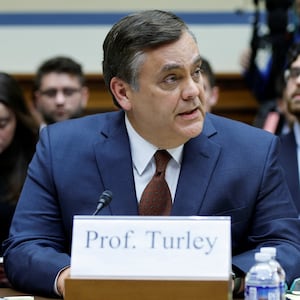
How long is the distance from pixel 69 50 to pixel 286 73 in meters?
2.35

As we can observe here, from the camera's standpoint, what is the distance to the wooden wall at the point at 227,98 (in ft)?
19.1

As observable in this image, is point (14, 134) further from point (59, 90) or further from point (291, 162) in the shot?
point (291, 162)

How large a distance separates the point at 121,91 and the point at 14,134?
132 cm

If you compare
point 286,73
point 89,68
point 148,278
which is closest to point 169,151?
point 148,278

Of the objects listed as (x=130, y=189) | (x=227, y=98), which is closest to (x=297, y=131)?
(x=130, y=189)

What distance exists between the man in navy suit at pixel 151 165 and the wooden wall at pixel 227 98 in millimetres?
3231

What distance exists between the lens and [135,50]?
7.85 feet

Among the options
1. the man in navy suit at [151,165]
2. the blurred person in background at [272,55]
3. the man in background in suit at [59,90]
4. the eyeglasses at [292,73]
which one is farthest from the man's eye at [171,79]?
the man in background in suit at [59,90]

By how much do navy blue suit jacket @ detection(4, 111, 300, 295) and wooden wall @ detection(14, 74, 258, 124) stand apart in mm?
3243

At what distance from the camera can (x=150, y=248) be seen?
1853 mm

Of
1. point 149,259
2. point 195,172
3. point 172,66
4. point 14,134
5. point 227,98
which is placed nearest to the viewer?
point 149,259

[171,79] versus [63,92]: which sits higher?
[171,79]

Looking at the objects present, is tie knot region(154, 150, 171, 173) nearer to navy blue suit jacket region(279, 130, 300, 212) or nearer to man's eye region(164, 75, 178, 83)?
man's eye region(164, 75, 178, 83)

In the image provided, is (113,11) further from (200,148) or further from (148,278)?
(148,278)
